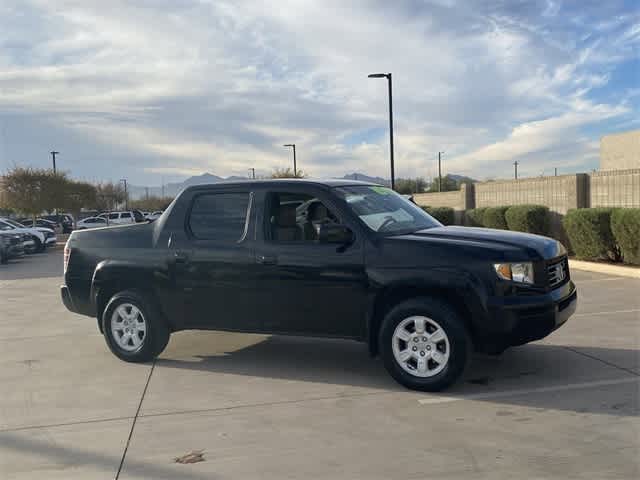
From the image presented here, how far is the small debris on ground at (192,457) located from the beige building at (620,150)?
41.9 meters

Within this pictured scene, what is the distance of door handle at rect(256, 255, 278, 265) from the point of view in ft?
19.7

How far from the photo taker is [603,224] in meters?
13.2

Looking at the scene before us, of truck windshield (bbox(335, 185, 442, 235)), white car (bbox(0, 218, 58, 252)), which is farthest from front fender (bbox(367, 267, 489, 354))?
white car (bbox(0, 218, 58, 252))

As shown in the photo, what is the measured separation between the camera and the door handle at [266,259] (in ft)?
19.7

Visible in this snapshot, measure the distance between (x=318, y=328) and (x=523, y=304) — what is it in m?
1.86

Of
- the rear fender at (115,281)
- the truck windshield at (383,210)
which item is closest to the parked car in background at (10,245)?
the rear fender at (115,281)

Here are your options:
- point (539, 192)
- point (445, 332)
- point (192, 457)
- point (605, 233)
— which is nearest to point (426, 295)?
point (445, 332)

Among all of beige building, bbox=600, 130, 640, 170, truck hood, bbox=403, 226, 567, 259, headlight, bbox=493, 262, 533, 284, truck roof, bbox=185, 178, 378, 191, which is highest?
beige building, bbox=600, 130, 640, 170

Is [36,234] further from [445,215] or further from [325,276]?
[325,276]

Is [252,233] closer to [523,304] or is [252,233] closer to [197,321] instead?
[197,321]

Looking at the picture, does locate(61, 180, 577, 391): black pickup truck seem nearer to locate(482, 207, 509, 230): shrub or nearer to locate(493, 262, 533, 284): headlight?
locate(493, 262, 533, 284): headlight

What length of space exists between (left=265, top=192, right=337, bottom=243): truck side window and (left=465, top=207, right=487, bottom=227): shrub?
573 inches

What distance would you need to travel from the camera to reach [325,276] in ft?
18.9

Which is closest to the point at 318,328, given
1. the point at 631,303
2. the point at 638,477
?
the point at 638,477
